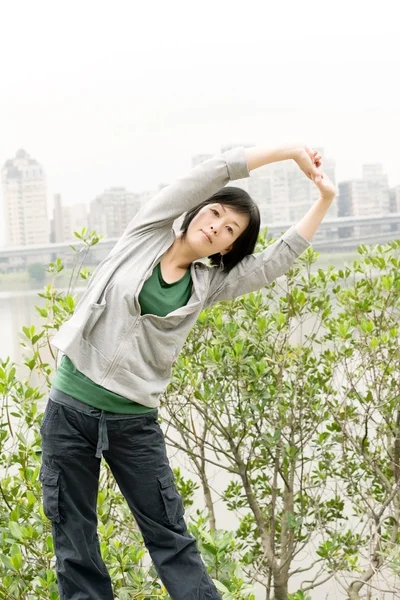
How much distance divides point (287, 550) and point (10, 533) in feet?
4.02

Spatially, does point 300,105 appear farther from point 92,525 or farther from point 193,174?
point 92,525

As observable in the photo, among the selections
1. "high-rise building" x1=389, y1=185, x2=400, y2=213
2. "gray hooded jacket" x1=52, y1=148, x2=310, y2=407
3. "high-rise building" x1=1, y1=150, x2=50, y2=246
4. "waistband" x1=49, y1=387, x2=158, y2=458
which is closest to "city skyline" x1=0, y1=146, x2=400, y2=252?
"high-rise building" x1=1, y1=150, x2=50, y2=246

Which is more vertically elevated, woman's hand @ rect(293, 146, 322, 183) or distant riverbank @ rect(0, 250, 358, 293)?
woman's hand @ rect(293, 146, 322, 183)

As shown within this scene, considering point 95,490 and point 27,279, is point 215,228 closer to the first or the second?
point 95,490

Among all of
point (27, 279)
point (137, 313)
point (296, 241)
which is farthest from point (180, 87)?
point (137, 313)

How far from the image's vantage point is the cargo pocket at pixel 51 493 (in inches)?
59.4

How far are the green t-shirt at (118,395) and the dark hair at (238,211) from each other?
0.40ft

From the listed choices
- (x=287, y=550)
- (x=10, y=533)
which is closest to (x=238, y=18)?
(x=287, y=550)

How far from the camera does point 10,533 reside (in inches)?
73.6

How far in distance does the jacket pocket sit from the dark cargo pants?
14cm

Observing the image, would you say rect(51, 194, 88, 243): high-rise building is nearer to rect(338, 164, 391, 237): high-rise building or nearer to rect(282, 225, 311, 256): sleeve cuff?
rect(338, 164, 391, 237): high-rise building

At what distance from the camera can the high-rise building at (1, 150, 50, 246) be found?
350 centimetres

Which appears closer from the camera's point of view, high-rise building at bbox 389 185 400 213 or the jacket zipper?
the jacket zipper

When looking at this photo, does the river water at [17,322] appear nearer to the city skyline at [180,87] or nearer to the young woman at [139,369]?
the city skyline at [180,87]
